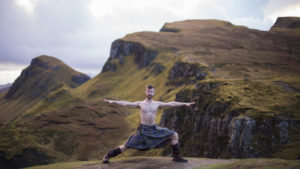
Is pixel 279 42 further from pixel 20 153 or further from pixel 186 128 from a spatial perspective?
pixel 20 153

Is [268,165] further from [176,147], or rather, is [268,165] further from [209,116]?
[209,116]

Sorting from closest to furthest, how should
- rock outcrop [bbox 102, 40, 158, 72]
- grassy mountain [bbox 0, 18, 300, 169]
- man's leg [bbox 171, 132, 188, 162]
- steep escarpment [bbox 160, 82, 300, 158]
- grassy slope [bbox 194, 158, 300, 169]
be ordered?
1. grassy slope [bbox 194, 158, 300, 169]
2. man's leg [bbox 171, 132, 188, 162]
3. steep escarpment [bbox 160, 82, 300, 158]
4. grassy mountain [bbox 0, 18, 300, 169]
5. rock outcrop [bbox 102, 40, 158, 72]

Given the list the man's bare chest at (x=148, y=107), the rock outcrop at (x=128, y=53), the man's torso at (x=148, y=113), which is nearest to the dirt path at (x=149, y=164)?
the man's torso at (x=148, y=113)

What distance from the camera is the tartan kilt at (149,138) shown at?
13.1 metres

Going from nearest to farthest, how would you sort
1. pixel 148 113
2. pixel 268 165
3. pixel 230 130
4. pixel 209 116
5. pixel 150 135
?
pixel 268 165, pixel 150 135, pixel 148 113, pixel 230 130, pixel 209 116

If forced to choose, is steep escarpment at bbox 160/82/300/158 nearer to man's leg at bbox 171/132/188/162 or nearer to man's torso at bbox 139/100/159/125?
man's leg at bbox 171/132/188/162

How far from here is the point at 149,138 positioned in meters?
13.2

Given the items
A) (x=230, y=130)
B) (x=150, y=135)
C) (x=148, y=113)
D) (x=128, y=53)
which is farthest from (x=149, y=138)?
(x=128, y=53)

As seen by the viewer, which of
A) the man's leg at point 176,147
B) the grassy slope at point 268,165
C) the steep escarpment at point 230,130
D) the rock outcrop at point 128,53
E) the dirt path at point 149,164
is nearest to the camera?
the grassy slope at point 268,165

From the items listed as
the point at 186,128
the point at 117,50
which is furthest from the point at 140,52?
the point at 186,128

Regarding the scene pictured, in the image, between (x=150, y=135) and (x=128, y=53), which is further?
(x=128, y=53)

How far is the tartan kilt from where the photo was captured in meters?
13.1

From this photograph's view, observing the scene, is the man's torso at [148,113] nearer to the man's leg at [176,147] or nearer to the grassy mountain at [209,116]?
the man's leg at [176,147]

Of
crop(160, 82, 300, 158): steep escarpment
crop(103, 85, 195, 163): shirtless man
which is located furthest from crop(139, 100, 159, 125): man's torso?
crop(160, 82, 300, 158): steep escarpment
